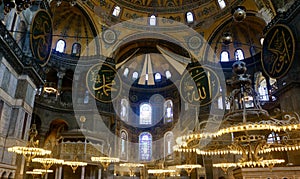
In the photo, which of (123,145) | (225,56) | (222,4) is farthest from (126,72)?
(222,4)

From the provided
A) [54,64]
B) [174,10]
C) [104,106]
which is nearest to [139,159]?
[104,106]

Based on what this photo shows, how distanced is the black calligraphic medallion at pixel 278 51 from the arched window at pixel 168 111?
1073cm

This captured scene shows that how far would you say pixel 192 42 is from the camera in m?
18.2

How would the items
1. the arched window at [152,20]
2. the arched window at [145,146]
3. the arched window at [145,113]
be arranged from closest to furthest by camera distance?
the arched window at [152,20] < the arched window at [145,146] < the arched window at [145,113]

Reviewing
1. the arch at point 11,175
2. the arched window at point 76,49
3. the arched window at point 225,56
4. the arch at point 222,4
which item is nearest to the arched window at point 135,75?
the arched window at point 76,49

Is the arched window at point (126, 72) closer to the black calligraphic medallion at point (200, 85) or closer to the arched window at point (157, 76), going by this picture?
the arched window at point (157, 76)

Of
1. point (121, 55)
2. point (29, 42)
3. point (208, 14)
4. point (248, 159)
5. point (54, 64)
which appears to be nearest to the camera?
point (248, 159)

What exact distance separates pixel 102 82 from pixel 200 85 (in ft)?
20.2

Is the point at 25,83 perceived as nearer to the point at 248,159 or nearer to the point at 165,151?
the point at 248,159

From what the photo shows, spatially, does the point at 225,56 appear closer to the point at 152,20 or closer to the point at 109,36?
the point at 152,20

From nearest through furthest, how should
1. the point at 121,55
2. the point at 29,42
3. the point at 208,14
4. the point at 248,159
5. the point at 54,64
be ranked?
1. the point at 248,159
2. the point at 29,42
3. the point at 54,64
4. the point at 208,14
5. the point at 121,55

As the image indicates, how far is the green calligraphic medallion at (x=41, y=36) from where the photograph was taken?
1005 cm

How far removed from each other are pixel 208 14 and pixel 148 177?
12996mm

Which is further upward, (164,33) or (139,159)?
(164,33)
